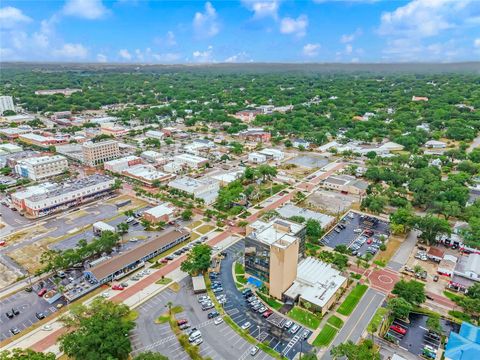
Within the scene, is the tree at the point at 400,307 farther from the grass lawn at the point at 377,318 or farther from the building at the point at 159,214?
the building at the point at 159,214

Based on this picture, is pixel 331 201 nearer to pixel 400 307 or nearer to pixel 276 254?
pixel 276 254

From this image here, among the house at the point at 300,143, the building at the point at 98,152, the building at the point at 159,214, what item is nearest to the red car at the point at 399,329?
the building at the point at 159,214

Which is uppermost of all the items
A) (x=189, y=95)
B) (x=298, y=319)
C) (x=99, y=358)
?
(x=189, y=95)

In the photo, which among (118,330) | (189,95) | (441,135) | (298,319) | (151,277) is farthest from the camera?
(189,95)

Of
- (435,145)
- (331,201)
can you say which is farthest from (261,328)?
(435,145)

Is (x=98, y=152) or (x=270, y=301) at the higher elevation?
(x=98, y=152)

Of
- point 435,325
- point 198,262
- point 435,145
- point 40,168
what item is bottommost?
point 435,325

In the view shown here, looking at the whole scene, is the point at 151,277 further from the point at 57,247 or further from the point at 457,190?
the point at 457,190

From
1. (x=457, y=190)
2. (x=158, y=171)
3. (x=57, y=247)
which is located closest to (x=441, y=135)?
(x=457, y=190)
